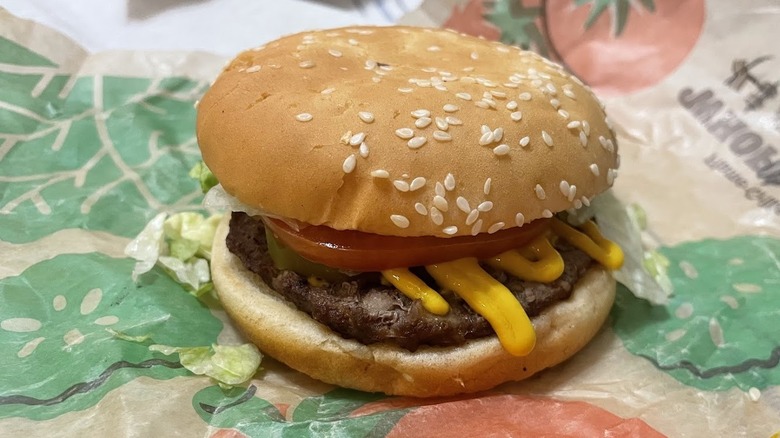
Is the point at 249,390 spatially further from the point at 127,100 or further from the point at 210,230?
the point at 127,100

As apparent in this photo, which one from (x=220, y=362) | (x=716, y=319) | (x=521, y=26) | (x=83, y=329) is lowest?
(x=716, y=319)

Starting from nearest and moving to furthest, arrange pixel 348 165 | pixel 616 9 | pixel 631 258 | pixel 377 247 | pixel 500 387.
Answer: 1. pixel 348 165
2. pixel 377 247
3. pixel 500 387
4. pixel 631 258
5. pixel 616 9

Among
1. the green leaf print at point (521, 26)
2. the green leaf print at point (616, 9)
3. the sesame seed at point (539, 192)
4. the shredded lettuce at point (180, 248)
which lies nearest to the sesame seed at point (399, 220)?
the sesame seed at point (539, 192)

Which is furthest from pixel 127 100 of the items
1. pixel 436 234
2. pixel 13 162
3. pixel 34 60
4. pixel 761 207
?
pixel 761 207

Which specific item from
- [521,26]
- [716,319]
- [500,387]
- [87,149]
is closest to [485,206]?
[500,387]

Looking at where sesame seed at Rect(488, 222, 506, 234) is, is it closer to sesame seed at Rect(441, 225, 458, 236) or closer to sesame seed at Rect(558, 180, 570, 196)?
sesame seed at Rect(441, 225, 458, 236)

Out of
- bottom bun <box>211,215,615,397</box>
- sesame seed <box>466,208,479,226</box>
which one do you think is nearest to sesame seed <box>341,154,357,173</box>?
sesame seed <box>466,208,479,226</box>

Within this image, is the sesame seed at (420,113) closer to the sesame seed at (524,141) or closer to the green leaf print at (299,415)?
the sesame seed at (524,141)

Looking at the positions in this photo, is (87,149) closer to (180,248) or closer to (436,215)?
(180,248)
